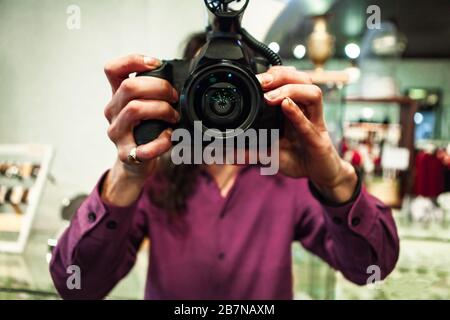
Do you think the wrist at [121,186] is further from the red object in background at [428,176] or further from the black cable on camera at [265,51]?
the red object in background at [428,176]

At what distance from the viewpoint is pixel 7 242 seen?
1.84 feet

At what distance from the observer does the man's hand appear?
1.15ft

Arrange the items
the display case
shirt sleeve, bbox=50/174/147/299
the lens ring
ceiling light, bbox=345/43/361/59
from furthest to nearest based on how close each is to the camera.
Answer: ceiling light, bbox=345/43/361/59
the display case
shirt sleeve, bbox=50/174/147/299
the lens ring

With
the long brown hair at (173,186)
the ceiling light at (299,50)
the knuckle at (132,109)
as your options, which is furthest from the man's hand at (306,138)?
the ceiling light at (299,50)

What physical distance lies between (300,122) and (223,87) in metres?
0.08

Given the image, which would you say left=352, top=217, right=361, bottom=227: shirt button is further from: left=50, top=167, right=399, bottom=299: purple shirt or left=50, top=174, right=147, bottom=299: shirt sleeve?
left=50, top=174, right=147, bottom=299: shirt sleeve

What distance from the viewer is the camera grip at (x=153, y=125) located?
0.36 m

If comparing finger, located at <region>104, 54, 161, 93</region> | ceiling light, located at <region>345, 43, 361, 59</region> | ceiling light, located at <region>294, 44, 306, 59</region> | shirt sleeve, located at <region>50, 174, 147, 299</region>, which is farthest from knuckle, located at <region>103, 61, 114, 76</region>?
ceiling light, located at <region>345, 43, 361, 59</region>

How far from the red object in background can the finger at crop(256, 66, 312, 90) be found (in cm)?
51

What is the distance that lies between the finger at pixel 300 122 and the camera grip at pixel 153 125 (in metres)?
0.10

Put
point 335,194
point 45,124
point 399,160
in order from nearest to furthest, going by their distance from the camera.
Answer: point 335,194
point 45,124
point 399,160

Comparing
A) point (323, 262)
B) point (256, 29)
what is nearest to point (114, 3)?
point (256, 29)

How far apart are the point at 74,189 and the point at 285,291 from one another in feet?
1.02

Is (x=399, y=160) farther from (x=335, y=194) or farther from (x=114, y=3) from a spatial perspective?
(x=114, y=3)
